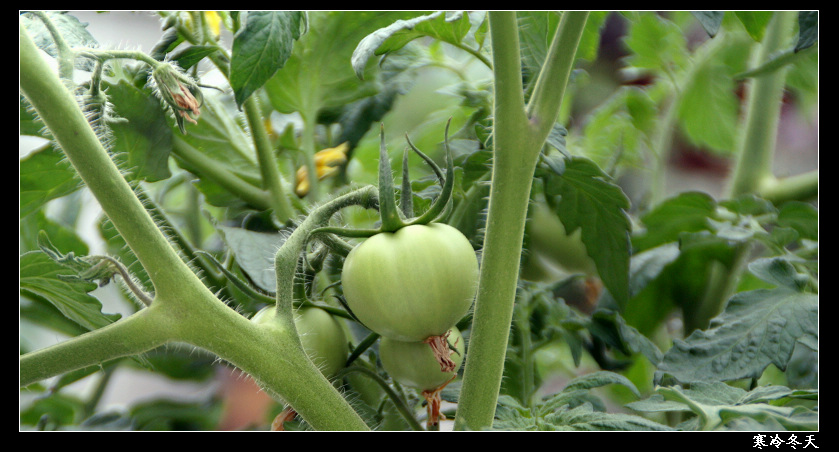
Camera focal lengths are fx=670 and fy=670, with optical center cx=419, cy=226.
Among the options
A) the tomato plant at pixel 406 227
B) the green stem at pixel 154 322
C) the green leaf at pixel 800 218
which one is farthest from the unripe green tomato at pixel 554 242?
the green stem at pixel 154 322

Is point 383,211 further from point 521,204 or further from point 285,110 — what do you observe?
point 285,110

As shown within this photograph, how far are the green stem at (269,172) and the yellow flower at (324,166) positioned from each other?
0.11 feet

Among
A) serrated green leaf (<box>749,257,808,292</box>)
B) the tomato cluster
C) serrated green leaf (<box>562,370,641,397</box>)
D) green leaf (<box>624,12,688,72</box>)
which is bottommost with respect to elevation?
serrated green leaf (<box>562,370,641,397</box>)

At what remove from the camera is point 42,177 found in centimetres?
39

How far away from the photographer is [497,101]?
317 mm

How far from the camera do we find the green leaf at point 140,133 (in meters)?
0.37

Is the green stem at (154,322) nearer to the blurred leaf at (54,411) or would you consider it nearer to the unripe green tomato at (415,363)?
the unripe green tomato at (415,363)

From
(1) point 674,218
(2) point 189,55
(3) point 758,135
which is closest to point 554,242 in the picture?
(1) point 674,218

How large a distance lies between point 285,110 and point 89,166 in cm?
21

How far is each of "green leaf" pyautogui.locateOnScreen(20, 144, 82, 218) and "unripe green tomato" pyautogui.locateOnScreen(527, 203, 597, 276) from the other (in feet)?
1.02

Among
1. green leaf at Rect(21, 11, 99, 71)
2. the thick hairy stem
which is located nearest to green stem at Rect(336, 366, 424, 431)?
green leaf at Rect(21, 11, 99, 71)

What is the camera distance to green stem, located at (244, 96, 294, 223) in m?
0.42

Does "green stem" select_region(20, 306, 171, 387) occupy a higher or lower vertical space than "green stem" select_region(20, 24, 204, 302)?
lower

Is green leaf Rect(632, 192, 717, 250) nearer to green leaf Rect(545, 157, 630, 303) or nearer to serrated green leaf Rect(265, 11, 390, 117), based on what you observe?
green leaf Rect(545, 157, 630, 303)
